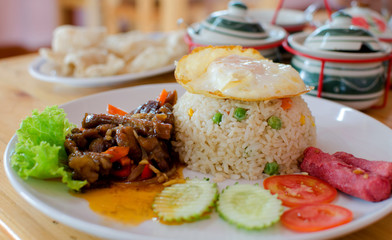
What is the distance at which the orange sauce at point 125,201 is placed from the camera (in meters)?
1.78

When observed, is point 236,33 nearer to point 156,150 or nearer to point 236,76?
point 236,76

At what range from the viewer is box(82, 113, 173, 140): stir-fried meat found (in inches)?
87.7

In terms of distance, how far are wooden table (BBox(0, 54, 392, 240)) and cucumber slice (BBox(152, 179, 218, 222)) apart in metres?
0.36

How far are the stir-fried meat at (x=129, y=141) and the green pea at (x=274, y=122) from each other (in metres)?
0.79

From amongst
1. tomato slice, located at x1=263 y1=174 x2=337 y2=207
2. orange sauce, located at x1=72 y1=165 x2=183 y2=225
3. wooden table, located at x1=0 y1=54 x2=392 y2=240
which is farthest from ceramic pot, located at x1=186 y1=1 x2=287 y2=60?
orange sauce, located at x1=72 y1=165 x2=183 y2=225

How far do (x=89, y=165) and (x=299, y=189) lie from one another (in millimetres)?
1113

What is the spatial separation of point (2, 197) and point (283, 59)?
3.00m

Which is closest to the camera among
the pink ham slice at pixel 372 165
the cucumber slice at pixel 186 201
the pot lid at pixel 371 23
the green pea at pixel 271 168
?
the cucumber slice at pixel 186 201

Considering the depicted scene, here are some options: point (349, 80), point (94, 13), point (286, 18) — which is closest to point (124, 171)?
point (349, 80)

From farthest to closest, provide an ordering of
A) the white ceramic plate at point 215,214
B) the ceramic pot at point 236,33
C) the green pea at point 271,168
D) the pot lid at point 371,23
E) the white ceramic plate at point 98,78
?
the pot lid at point 371,23 → the white ceramic plate at point 98,78 → the ceramic pot at point 236,33 → the green pea at point 271,168 → the white ceramic plate at point 215,214

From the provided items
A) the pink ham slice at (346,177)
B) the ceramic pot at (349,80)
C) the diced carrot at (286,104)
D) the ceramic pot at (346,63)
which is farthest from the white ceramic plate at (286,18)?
the pink ham slice at (346,177)

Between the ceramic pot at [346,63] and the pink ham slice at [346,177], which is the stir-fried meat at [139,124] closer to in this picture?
the pink ham slice at [346,177]

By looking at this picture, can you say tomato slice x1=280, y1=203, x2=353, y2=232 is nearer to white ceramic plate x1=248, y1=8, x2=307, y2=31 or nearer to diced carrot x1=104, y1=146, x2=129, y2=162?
diced carrot x1=104, y1=146, x2=129, y2=162

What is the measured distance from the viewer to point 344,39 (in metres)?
2.90
